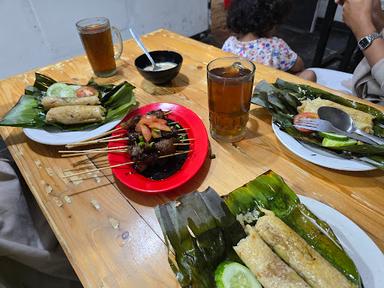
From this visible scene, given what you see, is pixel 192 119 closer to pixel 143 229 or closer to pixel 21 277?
pixel 143 229

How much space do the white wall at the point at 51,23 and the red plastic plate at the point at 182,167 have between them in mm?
2961

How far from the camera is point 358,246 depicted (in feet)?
2.22

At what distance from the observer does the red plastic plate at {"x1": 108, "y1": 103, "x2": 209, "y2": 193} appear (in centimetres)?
90

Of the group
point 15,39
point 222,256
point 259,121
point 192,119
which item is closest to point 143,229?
point 222,256

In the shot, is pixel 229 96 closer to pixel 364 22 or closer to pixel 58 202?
pixel 58 202

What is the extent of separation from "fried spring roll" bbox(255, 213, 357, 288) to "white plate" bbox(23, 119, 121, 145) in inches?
28.9

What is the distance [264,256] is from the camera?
702 millimetres

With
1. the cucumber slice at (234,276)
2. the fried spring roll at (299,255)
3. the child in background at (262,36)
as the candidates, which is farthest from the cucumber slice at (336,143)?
the child in background at (262,36)

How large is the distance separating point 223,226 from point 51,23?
3.63 meters

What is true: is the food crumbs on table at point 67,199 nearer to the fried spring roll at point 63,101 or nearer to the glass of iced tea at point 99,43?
the fried spring roll at point 63,101

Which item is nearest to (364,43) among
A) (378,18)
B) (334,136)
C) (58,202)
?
(378,18)

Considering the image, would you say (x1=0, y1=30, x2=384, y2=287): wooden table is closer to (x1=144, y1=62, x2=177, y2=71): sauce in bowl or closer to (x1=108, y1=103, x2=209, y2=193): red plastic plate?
(x1=108, y1=103, x2=209, y2=193): red plastic plate

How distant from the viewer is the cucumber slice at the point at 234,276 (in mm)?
655

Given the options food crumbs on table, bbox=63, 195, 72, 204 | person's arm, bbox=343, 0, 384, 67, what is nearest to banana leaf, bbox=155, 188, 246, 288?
food crumbs on table, bbox=63, 195, 72, 204
